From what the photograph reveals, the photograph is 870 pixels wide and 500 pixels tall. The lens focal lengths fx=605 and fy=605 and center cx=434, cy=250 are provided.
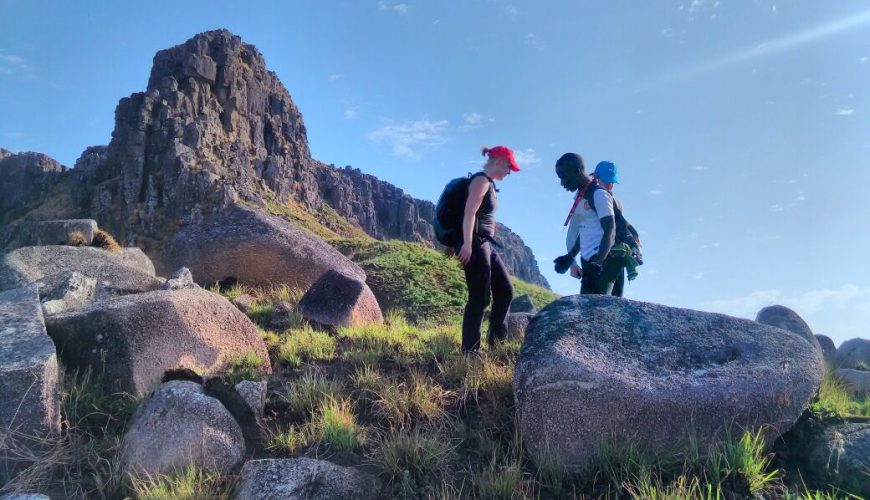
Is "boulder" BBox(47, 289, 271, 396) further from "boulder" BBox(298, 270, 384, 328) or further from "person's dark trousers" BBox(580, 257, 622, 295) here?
"person's dark trousers" BBox(580, 257, 622, 295)

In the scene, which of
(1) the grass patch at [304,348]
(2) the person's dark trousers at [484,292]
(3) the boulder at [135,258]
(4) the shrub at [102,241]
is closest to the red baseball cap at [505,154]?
(2) the person's dark trousers at [484,292]

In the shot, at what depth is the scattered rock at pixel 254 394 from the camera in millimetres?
5500

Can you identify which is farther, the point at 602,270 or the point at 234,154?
the point at 234,154

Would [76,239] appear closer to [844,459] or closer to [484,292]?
[484,292]

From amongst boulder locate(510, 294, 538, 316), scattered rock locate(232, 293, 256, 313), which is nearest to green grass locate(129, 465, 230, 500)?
scattered rock locate(232, 293, 256, 313)

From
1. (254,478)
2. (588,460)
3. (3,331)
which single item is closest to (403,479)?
(254,478)

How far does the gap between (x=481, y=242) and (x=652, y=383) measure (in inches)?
97.8

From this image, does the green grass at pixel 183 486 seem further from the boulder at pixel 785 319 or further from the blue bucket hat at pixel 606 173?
the boulder at pixel 785 319

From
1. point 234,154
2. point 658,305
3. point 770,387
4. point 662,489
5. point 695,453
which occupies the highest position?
point 234,154

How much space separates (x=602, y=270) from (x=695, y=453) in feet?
8.50

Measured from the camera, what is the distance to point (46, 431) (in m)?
4.88

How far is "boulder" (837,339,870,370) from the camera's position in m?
17.0

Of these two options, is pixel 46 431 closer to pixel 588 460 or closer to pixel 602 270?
pixel 588 460

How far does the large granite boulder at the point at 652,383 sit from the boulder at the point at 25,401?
381 centimetres
